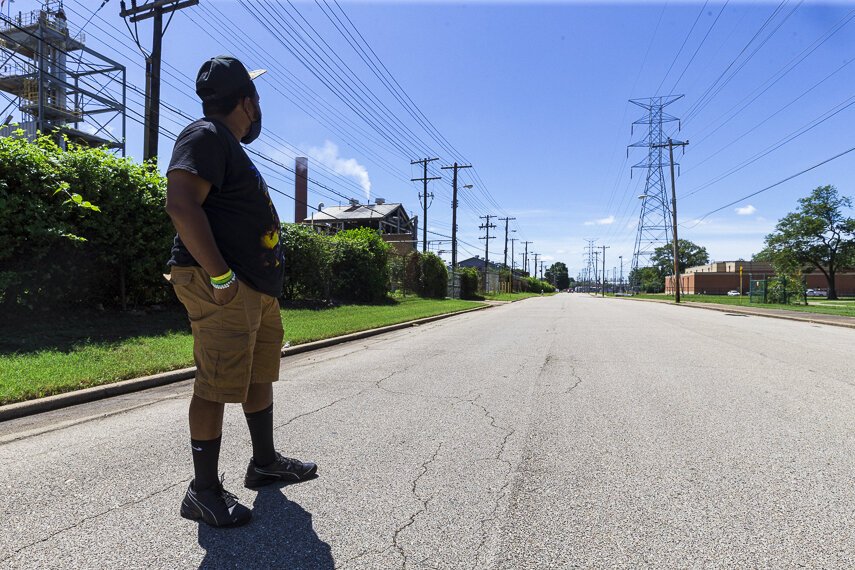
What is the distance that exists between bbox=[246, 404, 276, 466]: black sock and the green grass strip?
10.1ft

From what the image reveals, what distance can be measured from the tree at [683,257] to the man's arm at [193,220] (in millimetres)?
138461

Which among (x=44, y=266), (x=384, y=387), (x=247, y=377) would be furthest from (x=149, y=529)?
(x=44, y=266)

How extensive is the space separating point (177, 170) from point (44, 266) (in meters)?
7.41

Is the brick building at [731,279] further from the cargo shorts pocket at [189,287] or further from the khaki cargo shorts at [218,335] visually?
the cargo shorts pocket at [189,287]

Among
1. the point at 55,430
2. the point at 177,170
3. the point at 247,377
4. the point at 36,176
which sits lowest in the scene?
the point at 55,430

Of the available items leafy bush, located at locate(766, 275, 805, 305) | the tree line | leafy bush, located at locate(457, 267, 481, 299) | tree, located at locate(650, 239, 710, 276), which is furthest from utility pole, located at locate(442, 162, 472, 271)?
tree, located at locate(650, 239, 710, 276)

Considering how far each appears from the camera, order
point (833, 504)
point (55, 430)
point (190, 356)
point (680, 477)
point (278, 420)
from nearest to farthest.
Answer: point (833, 504), point (680, 477), point (55, 430), point (278, 420), point (190, 356)

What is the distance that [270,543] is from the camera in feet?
7.38

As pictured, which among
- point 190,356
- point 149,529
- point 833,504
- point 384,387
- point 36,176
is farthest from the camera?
point 36,176

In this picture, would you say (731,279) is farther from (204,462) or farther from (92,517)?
(92,517)

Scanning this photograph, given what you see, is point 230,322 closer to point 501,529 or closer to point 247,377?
point 247,377

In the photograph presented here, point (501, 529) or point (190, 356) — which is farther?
point (190, 356)

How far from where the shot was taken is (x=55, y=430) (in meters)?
3.97

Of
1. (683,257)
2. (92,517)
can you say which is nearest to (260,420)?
(92,517)
